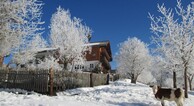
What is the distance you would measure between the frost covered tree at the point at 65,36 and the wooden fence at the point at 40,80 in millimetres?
11882

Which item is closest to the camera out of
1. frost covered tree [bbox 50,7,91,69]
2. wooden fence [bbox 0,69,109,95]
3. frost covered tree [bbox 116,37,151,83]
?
wooden fence [bbox 0,69,109,95]

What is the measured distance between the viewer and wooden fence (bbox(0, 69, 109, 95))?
605 inches

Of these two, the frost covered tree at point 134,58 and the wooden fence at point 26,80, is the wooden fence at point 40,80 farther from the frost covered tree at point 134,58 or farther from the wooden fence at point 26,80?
the frost covered tree at point 134,58

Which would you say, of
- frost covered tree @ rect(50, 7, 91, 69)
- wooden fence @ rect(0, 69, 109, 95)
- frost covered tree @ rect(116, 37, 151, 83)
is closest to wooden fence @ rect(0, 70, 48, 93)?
wooden fence @ rect(0, 69, 109, 95)

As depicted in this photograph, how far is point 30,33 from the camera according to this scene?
14766mm

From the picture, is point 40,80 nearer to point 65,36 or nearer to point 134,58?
point 65,36

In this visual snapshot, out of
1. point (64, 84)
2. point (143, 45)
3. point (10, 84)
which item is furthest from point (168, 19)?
point (143, 45)

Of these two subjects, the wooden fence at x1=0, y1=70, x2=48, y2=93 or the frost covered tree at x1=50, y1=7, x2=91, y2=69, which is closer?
the wooden fence at x1=0, y1=70, x2=48, y2=93

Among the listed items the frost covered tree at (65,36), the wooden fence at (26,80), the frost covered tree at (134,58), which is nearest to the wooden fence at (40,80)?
the wooden fence at (26,80)

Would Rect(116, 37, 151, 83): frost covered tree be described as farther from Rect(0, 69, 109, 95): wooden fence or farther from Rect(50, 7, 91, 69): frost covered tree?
Rect(0, 69, 109, 95): wooden fence

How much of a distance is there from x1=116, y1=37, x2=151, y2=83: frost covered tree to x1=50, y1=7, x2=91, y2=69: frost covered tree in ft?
46.6

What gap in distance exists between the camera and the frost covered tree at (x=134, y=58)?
1700 inches

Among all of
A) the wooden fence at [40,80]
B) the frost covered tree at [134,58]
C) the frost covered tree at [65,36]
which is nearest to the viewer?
the wooden fence at [40,80]

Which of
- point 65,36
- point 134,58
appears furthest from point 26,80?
point 134,58
